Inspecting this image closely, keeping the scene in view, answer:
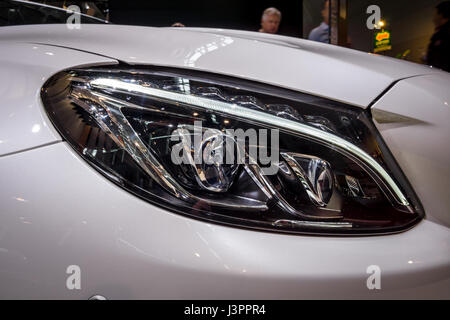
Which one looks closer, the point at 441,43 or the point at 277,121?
the point at 277,121

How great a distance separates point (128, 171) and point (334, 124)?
14.1 inches

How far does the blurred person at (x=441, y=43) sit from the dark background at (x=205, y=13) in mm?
3617

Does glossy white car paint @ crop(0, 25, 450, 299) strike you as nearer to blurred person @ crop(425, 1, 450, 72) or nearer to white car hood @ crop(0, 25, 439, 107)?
white car hood @ crop(0, 25, 439, 107)

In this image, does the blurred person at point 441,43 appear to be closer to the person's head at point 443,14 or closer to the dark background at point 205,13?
the person's head at point 443,14

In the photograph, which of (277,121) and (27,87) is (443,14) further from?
Answer: (27,87)

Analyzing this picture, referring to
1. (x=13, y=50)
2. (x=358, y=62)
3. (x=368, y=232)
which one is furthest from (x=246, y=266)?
(x=13, y=50)

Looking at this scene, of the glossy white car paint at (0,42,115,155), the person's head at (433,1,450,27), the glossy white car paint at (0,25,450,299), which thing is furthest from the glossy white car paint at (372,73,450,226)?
the person's head at (433,1,450,27)

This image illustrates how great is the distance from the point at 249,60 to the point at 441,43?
3307 millimetres

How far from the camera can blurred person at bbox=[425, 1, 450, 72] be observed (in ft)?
10.9

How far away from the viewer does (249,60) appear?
76cm

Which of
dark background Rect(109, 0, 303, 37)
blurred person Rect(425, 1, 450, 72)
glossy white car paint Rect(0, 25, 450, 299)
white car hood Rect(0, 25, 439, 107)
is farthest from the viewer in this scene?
dark background Rect(109, 0, 303, 37)

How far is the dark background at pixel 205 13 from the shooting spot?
5840 millimetres

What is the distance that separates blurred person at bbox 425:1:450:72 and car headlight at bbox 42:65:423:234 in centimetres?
318

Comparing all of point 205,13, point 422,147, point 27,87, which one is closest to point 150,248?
point 27,87
